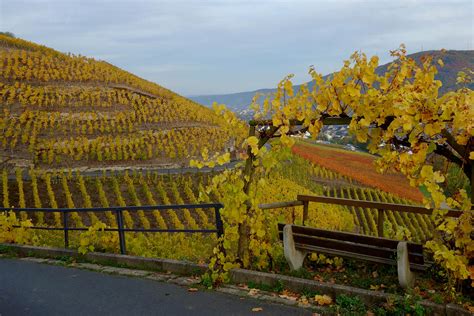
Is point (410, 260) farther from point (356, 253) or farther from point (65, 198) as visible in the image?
point (65, 198)

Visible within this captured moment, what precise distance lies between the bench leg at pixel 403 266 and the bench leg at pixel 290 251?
1.77 m

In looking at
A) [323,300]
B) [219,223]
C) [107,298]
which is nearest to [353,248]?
[323,300]

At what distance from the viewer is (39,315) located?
6.20m

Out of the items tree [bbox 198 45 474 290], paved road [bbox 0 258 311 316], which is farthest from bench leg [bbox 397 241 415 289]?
paved road [bbox 0 258 311 316]

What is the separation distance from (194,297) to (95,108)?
115 feet

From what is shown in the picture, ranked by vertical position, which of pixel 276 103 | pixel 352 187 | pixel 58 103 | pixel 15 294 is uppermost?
pixel 58 103

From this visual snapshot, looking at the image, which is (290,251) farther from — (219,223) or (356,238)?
(219,223)

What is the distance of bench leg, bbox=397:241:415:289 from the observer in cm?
564

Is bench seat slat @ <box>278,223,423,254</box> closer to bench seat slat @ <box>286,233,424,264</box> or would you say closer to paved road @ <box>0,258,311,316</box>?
bench seat slat @ <box>286,233,424,264</box>

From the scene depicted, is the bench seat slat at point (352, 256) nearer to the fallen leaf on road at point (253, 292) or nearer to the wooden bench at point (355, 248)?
the wooden bench at point (355, 248)

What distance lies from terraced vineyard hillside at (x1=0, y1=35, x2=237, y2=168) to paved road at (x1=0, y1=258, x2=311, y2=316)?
2386cm

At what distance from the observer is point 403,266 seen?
5641mm

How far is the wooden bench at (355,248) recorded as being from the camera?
5.71m

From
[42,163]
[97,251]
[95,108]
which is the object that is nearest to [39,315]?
[97,251]
